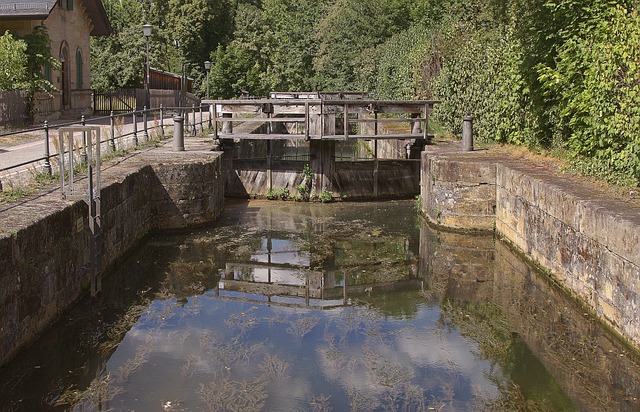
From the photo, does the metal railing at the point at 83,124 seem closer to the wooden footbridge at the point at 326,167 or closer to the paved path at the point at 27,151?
the paved path at the point at 27,151

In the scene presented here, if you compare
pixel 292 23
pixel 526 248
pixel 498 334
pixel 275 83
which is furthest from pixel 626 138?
pixel 292 23

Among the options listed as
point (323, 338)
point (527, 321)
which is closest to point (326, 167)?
point (527, 321)

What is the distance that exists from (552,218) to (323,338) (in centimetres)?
408

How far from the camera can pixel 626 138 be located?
10.8 meters

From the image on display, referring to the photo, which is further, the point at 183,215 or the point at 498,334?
the point at 183,215

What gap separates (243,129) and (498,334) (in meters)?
15.3

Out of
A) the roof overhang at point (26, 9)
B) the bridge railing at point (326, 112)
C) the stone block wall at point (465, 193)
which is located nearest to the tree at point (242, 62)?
the roof overhang at point (26, 9)

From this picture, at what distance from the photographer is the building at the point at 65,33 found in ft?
84.2

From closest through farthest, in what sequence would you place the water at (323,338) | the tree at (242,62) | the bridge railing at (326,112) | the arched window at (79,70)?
the water at (323,338), the bridge railing at (326,112), the arched window at (79,70), the tree at (242,62)

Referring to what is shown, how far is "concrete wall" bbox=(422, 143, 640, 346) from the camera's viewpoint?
8680 mm

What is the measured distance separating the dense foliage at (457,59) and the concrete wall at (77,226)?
645 centimetres

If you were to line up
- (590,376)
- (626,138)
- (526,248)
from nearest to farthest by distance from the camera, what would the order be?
(590,376) < (626,138) < (526,248)

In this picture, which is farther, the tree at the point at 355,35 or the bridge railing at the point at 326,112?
the tree at the point at 355,35

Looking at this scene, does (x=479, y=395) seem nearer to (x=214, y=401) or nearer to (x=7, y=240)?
(x=214, y=401)
